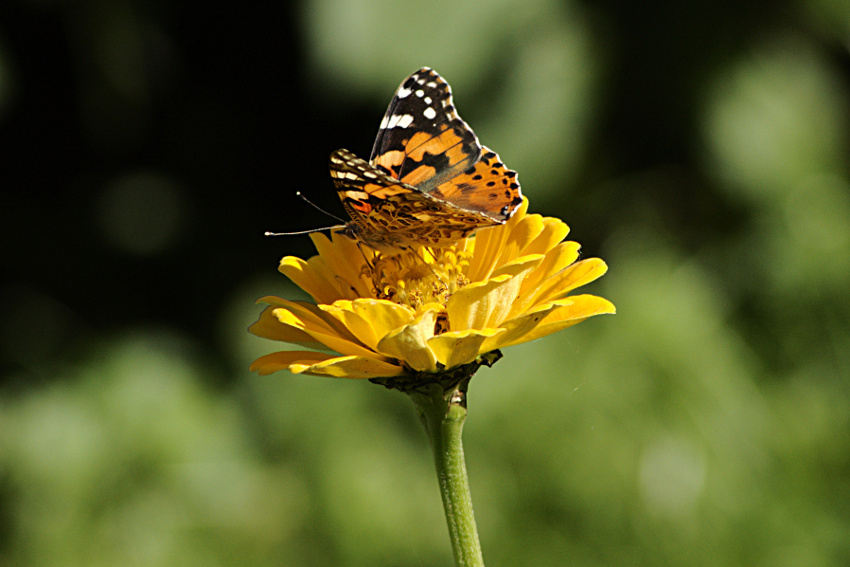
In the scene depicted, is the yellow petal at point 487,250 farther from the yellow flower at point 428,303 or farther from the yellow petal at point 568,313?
the yellow petal at point 568,313

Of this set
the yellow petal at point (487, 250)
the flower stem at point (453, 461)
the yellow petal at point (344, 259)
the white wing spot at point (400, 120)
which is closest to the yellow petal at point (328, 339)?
the flower stem at point (453, 461)

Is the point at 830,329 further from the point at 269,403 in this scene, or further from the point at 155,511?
the point at 155,511

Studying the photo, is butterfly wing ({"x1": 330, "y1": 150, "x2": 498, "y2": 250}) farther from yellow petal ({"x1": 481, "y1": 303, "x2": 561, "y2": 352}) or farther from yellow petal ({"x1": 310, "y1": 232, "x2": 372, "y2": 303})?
yellow petal ({"x1": 481, "y1": 303, "x2": 561, "y2": 352})

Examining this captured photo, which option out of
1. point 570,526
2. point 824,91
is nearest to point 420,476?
point 570,526

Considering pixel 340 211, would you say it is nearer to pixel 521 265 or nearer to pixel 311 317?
pixel 311 317

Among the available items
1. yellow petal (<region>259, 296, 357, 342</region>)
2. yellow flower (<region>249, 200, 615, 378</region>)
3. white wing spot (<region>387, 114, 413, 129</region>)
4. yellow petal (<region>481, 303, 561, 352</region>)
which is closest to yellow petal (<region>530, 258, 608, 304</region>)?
yellow flower (<region>249, 200, 615, 378</region>)

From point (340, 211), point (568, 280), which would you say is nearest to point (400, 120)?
point (568, 280)
